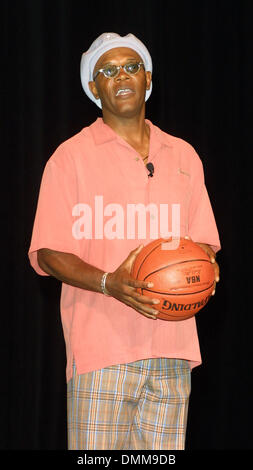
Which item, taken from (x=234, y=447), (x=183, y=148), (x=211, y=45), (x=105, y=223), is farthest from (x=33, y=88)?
(x=234, y=447)

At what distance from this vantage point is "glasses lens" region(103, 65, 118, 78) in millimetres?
2188

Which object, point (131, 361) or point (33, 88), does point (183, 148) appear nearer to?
point (131, 361)

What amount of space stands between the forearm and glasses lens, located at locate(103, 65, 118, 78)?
22.4 inches

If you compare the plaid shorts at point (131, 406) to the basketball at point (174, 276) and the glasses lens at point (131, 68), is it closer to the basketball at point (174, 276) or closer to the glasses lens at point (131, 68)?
the basketball at point (174, 276)

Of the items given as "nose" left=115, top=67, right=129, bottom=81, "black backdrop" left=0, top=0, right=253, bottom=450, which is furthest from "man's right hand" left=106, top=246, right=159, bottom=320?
"black backdrop" left=0, top=0, right=253, bottom=450

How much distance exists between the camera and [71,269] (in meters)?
2.00

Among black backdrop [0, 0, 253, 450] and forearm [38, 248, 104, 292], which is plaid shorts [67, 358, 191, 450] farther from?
black backdrop [0, 0, 253, 450]

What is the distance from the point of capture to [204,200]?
2.30 m

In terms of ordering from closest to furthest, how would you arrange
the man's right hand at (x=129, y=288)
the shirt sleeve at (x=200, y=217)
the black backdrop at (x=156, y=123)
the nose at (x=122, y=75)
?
the man's right hand at (x=129, y=288) → the nose at (x=122, y=75) → the shirt sleeve at (x=200, y=217) → the black backdrop at (x=156, y=123)

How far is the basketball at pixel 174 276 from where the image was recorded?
1.91 meters

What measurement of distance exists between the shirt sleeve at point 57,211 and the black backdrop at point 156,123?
1146 millimetres

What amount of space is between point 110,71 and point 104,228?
0.49m

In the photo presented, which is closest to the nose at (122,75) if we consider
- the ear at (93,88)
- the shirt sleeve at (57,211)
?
the ear at (93,88)
